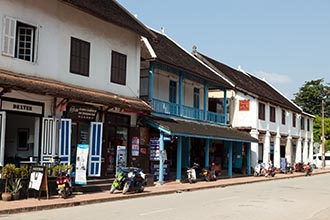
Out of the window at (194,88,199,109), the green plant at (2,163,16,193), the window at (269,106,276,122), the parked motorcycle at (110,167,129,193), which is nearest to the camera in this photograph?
the green plant at (2,163,16,193)

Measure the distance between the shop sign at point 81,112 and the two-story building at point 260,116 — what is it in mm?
16832

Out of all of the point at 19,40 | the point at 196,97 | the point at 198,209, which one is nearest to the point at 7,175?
the point at 19,40

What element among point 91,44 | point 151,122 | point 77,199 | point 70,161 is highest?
point 91,44

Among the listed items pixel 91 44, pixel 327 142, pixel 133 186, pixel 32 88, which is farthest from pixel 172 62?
pixel 327 142

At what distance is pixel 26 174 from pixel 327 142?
50.6 meters

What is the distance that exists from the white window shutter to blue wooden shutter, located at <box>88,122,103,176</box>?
15.2 feet

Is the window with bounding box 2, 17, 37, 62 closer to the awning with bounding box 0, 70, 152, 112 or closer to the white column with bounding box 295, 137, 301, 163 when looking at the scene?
the awning with bounding box 0, 70, 152, 112

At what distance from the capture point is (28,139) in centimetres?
1794

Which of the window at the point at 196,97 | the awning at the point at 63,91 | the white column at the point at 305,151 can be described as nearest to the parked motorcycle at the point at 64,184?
the awning at the point at 63,91

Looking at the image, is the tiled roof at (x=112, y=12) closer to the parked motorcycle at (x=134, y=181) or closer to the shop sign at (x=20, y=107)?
the shop sign at (x=20, y=107)

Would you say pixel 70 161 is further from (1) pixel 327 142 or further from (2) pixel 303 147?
(1) pixel 327 142

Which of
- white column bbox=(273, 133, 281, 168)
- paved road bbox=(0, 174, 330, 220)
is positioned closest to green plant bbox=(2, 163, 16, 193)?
paved road bbox=(0, 174, 330, 220)

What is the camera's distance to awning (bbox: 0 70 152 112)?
569 inches

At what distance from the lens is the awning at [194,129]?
2258 centimetres
